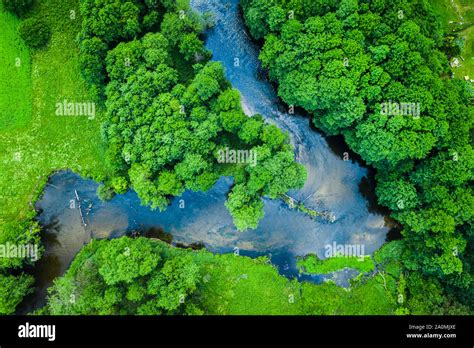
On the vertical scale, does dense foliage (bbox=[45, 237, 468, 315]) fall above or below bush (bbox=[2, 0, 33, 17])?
below

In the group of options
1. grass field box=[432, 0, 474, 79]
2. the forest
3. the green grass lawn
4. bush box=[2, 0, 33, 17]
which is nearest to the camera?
the forest

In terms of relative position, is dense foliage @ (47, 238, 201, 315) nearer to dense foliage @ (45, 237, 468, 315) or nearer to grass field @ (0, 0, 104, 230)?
dense foliage @ (45, 237, 468, 315)

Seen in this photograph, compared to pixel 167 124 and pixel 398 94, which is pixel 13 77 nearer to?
pixel 167 124

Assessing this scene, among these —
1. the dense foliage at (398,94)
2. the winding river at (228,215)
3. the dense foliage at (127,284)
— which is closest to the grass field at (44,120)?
the winding river at (228,215)

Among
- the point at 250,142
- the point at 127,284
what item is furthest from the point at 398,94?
the point at 127,284

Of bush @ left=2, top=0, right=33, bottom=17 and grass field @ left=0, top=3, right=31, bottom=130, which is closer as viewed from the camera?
bush @ left=2, top=0, right=33, bottom=17

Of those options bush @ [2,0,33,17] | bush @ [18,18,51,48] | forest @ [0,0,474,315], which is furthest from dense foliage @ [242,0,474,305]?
bush @ [2,0,33,17]
